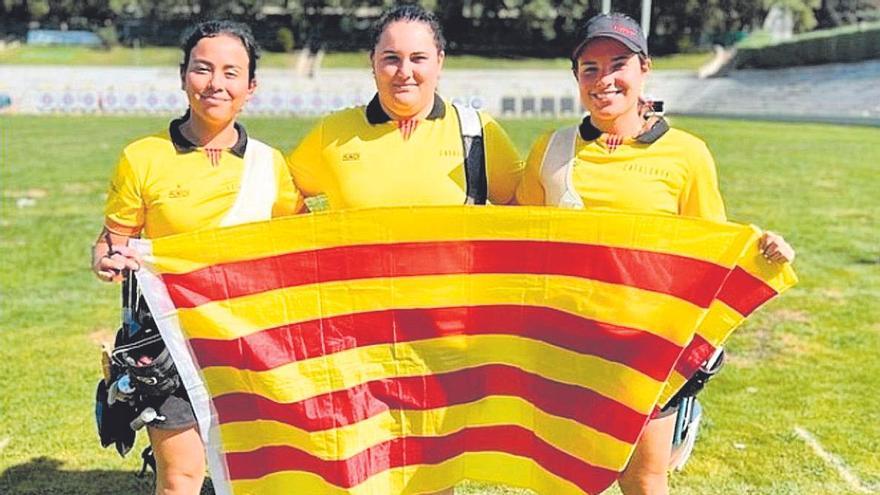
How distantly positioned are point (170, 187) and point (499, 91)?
51.2 meters

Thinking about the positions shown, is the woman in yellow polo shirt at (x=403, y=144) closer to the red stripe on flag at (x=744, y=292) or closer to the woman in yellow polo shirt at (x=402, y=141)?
the woman in yellow polo shirt at (x=402, y=141)

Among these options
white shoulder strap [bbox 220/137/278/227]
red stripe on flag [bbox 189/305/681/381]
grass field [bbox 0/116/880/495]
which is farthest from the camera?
grass field [bbox 0/116/880/495]

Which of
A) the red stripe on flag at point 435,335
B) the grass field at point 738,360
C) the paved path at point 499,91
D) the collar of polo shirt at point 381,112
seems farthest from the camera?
Result: the paved path at point 499,91

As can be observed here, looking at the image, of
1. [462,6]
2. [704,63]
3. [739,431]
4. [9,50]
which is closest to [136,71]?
[9,50]

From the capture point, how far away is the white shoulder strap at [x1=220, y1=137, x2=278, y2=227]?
3314 millimetres

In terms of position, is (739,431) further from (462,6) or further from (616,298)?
(462,6)

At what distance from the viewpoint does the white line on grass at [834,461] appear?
481 cm

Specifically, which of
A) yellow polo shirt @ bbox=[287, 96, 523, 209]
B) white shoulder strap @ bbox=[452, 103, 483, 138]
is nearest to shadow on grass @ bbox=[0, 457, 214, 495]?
yellow polo shirt @ bbox=[287, 96, 523, 209]

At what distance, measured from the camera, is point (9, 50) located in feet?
218

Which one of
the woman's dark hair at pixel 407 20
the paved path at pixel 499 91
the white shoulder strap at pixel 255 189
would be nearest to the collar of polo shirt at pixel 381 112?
the woman's dark hair at pixel 407 20

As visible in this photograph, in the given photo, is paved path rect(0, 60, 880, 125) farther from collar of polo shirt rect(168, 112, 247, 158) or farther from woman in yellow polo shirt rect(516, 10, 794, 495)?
collar of polo shirt rect(168, 112, 247, 158)

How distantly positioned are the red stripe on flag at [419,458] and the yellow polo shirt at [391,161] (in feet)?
2.90

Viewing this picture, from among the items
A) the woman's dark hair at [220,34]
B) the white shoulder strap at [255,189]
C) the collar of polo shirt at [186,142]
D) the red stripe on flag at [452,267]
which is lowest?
the red stripe on flag at [452,267]

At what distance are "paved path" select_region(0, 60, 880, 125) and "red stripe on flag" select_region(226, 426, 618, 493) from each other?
38374 mm
